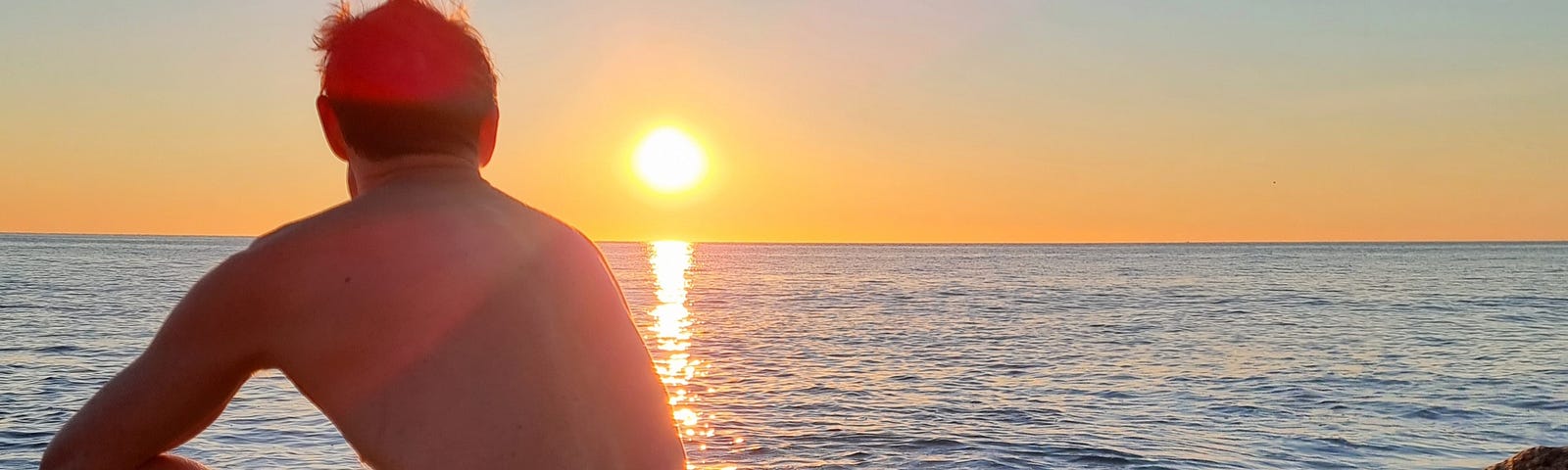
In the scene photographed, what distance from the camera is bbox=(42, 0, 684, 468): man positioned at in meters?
1.64

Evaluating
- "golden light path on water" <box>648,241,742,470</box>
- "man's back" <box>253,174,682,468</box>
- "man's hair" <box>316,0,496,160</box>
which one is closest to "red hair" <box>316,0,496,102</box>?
"man's hair" <box>316,0,496,160</box>

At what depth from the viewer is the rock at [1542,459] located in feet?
22.0

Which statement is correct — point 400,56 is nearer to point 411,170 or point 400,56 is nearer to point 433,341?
point 411,170

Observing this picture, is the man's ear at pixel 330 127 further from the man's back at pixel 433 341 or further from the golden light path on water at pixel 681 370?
the golden light path on water at pixel 681 370

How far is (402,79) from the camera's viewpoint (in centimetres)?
175

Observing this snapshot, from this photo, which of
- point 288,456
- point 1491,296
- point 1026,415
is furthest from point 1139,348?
point 1491,296

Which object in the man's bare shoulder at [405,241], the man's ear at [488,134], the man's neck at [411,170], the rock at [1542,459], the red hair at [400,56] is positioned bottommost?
the rock at [1542,459]

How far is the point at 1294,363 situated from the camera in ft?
66.0

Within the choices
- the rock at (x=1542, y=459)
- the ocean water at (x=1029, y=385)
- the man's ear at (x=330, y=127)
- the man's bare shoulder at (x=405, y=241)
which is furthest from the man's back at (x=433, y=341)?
the ocean water at (x=1029, y=385)

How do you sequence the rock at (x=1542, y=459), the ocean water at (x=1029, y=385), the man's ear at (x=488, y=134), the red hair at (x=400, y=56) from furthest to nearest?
the ocean water at (x=1029, y=385)
the rock at (x=1542, y=459)
the man's ear at (x=488, y=134)
the red hair at (x=400, y=56)

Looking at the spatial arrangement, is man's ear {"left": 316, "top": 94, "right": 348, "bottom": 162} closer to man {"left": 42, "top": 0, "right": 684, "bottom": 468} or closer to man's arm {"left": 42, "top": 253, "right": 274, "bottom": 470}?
man {"left": 42, "top": 0, "right": 684, "bottom": 468}

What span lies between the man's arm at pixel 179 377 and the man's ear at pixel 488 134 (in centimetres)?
41

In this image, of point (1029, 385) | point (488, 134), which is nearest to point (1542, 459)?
point (488, 134)

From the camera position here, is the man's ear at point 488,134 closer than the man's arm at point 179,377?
No
